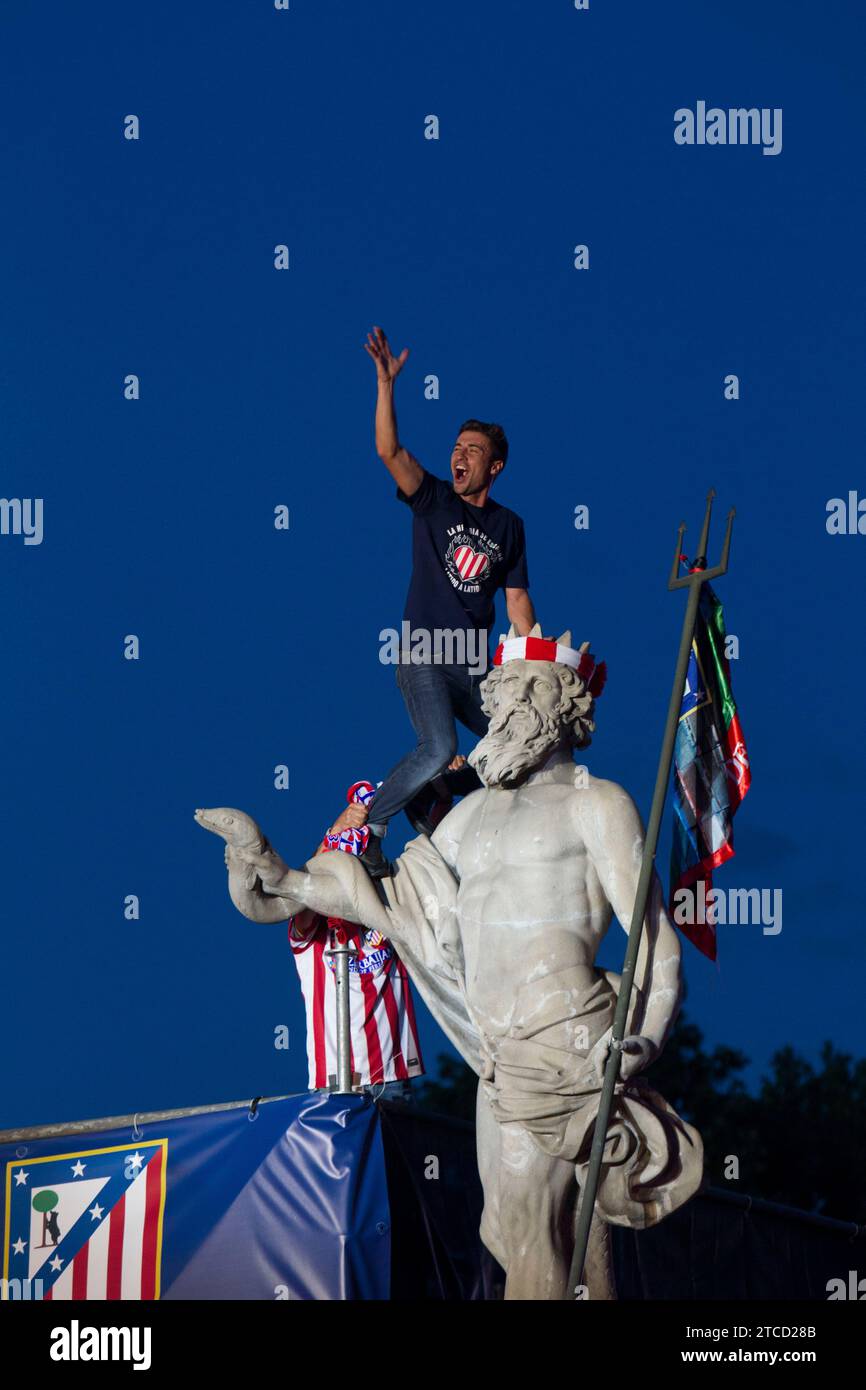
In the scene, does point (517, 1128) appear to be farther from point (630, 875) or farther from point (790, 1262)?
point (790, 1262)

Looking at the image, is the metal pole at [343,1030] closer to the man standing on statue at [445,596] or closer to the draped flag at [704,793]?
the man standing on statue at [445,596]

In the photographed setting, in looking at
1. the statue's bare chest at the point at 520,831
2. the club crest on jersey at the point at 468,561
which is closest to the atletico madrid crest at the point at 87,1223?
the statue's bare chest at the point at 520,831

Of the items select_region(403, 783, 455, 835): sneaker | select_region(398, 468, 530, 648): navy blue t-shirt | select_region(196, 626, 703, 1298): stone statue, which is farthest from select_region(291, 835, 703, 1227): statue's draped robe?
select_region(398, 468, 530, 648): navy blue t-shirt

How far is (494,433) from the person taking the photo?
13414 millimetres

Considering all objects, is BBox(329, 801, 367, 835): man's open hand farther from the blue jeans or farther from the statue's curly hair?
the statue's curly hair

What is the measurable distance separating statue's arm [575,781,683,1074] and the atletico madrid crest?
279cm

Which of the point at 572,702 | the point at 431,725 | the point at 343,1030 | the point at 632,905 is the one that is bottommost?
the point at 343,1030

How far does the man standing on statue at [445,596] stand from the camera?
1290 centimetres

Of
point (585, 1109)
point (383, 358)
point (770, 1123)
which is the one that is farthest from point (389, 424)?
point (770, 1123)

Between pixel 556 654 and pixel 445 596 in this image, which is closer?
pixel 556 654

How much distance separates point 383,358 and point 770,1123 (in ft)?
85.2

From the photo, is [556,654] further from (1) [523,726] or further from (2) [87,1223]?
(2) [87,1223]

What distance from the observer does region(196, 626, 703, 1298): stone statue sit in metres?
10.8
